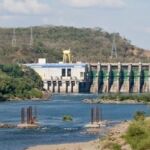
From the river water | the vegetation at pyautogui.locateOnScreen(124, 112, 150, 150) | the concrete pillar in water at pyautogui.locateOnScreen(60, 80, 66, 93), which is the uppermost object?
the concrete pillar in water at pyautogui.locateOnScreen(60, 80, 66, 93)

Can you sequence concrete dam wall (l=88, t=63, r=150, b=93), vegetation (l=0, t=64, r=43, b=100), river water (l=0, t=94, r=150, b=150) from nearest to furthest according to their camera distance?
1. river water (l=0, t=94, r=150, b=150)
2. vegetation (l=0, t=64, r=43, b=100)
3. concrete dam wall (l=88, t=63, r=150, b=93)

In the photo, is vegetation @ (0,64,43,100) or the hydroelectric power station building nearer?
vegetation @ (0,64,43,100)

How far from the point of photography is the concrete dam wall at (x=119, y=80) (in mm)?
186250

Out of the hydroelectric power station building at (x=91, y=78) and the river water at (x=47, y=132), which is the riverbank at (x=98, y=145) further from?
the hydroelectric power station building at (x=91, y=78)

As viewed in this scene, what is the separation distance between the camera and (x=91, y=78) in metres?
188

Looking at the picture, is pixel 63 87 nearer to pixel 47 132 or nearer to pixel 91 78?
pixel 91 78

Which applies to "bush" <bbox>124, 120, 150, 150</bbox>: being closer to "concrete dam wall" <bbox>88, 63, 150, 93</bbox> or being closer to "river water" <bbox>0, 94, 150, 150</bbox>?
"river water" <bbox>0, 94, 150, 150</bbox>

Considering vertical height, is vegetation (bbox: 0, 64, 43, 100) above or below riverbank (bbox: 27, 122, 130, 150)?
above

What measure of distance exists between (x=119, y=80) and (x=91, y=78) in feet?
17.6

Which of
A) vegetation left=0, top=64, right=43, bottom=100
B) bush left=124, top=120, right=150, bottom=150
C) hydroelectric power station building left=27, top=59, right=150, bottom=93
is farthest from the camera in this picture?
hydroelectric power station building left=27, top=59, right=150, bottom=93

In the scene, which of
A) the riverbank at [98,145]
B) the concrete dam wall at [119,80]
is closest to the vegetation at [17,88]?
the concrete dam wall at [119,80]

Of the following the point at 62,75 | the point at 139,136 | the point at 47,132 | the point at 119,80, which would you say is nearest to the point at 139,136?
Result: the point at 139,136

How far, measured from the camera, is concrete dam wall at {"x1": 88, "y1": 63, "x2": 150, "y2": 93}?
186 metres

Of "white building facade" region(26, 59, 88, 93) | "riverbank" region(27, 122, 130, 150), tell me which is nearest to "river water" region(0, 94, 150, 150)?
"riverbank" region(27, 122, 130, 150)
